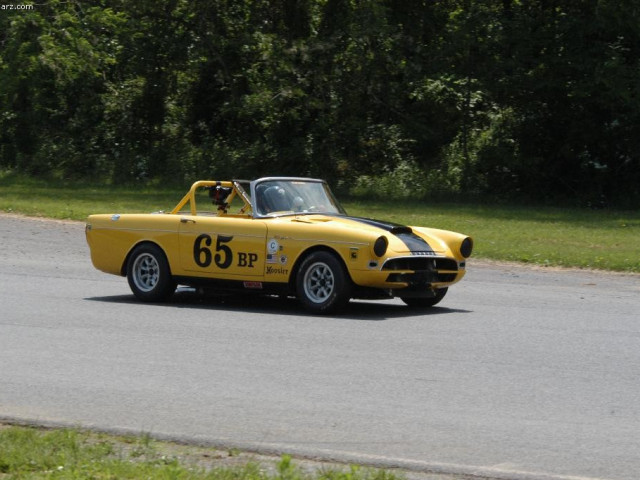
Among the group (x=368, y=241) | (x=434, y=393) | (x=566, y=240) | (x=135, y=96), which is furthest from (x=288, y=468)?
(x=135, y=96)

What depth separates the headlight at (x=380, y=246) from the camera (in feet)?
36.9

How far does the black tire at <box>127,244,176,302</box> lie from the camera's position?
1255 centimetres

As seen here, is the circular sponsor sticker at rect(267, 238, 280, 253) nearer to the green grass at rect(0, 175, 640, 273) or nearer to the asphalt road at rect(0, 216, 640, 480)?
the asphalt road at rect(0, 216, 640, 480)

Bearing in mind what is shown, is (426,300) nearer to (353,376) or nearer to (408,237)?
(408,237)

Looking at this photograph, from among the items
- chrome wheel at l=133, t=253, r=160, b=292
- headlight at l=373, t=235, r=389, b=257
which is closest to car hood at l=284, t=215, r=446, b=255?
headlight at l=373, t=235, r=389, b=257

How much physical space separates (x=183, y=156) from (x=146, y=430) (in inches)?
1104

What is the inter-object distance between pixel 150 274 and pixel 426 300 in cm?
307

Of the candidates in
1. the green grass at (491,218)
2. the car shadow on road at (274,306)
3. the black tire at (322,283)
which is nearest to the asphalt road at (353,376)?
the car shadow on road at (274,306)

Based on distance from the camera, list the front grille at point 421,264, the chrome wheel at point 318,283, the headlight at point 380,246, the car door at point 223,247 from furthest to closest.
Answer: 1. the car door at point 223,247
2. the chrome wheel at point 318,283
3. the front grille at point 421,264
4. the headlight at point 380,246

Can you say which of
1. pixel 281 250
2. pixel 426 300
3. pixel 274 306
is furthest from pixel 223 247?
pixel 426 300

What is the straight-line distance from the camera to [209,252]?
12227mm

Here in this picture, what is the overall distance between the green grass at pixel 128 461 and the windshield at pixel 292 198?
6050mm

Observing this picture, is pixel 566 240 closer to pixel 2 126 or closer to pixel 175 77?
→ pixel 175 77

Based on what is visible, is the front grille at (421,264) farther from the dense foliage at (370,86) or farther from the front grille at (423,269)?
the dense foliage at (370,86)
